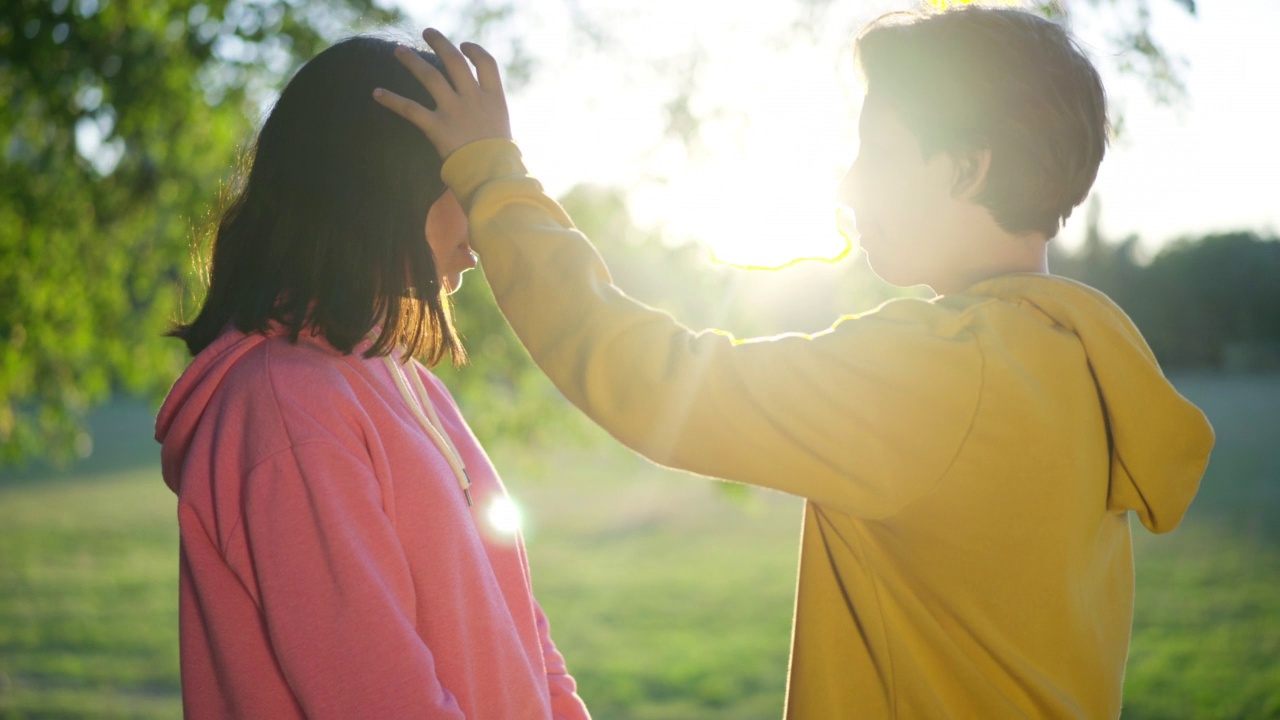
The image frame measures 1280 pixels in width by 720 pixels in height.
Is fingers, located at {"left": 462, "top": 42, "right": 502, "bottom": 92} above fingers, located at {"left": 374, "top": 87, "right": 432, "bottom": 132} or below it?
above

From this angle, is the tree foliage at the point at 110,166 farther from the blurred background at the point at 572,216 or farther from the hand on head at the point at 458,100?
the hand on head at the point at 458,100

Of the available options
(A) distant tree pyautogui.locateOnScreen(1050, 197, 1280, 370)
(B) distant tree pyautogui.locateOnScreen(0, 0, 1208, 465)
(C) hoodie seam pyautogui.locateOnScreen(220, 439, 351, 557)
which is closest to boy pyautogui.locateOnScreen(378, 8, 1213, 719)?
(C) hoodie seam pyautogui.locateOnScreen(220, 439, 351, 557)

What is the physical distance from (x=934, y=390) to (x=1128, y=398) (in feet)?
1.01

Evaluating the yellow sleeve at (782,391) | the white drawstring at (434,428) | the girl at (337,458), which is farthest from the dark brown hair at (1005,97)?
the white drawstring at (434,428)

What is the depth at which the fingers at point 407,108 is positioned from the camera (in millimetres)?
1430

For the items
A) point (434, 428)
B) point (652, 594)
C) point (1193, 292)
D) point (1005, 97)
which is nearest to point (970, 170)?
point (1005, 97)

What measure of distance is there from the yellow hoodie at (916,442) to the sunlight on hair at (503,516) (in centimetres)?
51

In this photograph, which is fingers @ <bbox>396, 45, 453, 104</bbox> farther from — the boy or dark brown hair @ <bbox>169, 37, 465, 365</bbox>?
dark brown hair @ <bbox>169, 37, 465, 365</bbox>

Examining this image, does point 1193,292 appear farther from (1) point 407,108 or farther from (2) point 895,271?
(1) point 407,108

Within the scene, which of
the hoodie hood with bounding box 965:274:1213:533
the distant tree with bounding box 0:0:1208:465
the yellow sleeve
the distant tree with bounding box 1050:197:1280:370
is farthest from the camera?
the distant tree with bounding box 1050:197:1280:370

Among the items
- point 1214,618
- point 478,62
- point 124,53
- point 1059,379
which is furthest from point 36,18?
point 1214,618

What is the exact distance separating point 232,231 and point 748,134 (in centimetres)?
332

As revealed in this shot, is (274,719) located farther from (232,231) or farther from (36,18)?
(36,18)

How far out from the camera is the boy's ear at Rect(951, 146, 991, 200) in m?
1.42
